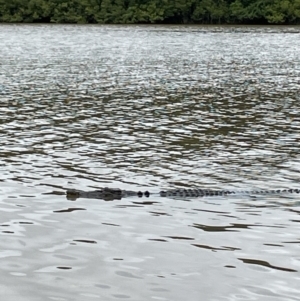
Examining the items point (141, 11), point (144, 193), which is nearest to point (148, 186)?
point (144, 193)

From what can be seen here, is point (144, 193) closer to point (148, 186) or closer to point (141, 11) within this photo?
point (148, 186)

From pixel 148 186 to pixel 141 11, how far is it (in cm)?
11590

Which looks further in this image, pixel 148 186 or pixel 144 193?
pixel 148 186

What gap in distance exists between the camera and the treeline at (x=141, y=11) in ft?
417

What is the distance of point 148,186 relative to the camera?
16891 mm

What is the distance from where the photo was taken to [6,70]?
4809 cm

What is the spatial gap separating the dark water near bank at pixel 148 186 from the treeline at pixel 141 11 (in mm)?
88935

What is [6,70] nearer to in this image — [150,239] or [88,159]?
[88,159]

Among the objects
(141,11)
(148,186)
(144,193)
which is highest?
(141,11)

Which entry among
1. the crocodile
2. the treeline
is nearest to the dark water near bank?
the crocodile

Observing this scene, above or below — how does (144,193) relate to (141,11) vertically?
below

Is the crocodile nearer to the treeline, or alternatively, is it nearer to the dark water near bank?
the dark water near bank

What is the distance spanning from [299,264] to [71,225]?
4.38 meters

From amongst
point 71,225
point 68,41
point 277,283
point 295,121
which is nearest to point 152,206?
point 71,225
